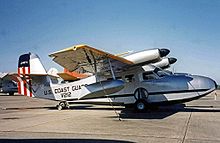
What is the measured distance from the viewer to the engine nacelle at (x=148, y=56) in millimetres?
11047

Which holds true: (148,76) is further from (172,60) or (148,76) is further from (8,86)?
(8,86)

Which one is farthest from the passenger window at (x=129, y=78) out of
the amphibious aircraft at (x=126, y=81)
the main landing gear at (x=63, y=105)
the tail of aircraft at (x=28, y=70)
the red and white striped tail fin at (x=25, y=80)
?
the red and white striped tail fin at (x=25, y=80)

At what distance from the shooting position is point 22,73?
15820 millimetres

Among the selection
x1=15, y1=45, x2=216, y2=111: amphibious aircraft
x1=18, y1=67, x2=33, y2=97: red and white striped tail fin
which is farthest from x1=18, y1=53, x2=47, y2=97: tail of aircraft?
x1=15, y1=45, x2=216, y2=111: amphibious aircraft

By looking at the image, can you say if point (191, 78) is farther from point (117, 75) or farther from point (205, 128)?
point (205, 128)

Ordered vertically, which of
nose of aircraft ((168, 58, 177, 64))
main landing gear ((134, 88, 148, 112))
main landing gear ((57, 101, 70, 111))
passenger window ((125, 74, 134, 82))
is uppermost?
nose of aircraft ((168, 58, 177, 64))

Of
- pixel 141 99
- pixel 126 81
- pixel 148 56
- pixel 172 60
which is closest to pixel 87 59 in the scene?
pixel 148 56

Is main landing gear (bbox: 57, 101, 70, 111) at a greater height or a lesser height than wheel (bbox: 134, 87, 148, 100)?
lesser

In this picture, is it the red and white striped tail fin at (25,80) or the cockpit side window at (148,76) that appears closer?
the cockpit side window at (148,76)

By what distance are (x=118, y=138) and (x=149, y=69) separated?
7.11 metres

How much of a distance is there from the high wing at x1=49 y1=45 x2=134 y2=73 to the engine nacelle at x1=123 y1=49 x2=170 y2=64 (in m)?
0.33

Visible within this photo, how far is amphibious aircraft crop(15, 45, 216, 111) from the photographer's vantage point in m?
11.0

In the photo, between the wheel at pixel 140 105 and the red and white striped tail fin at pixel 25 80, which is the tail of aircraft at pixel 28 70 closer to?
the red and white striped tail fin at pixel 25 80

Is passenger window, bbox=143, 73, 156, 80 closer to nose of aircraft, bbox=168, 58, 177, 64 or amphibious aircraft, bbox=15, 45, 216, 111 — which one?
amphibious aircraft, bbox=15, 45, 216, 111
